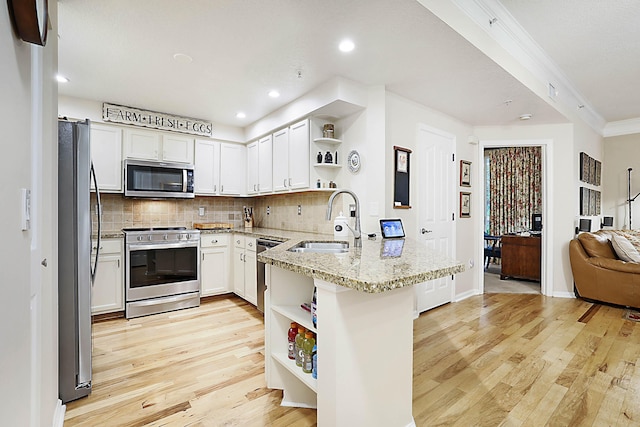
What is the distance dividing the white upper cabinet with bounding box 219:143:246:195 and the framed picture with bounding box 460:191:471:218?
9.83ft

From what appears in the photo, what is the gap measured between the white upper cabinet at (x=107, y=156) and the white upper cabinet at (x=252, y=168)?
1556mm

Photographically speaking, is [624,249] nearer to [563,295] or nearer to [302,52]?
[563,295]

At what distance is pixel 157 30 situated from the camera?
2.08m

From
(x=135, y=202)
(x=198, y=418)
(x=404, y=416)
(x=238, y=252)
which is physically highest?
(x=135, y=202)

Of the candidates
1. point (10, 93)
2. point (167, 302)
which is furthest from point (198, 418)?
point (167, 302)

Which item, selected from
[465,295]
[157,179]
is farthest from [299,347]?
[465,295]

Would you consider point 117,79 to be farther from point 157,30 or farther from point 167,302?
point 167,302

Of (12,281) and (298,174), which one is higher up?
(298,174)

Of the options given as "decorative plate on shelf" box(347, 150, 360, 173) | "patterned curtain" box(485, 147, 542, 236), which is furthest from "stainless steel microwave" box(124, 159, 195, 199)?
"patterned curtain" box(485, 147, 542, 236)

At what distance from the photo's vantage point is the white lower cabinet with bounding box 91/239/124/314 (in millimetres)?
3193

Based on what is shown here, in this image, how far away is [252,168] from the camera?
4336 mm

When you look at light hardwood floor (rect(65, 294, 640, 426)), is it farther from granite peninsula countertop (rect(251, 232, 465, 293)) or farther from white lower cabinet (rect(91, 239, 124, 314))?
granite peninsula countertop (rect(251, 232, 465, 293))

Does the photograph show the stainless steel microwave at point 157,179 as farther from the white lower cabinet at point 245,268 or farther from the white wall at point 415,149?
the white wall at point 415,149

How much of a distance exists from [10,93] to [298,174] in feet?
8.47
